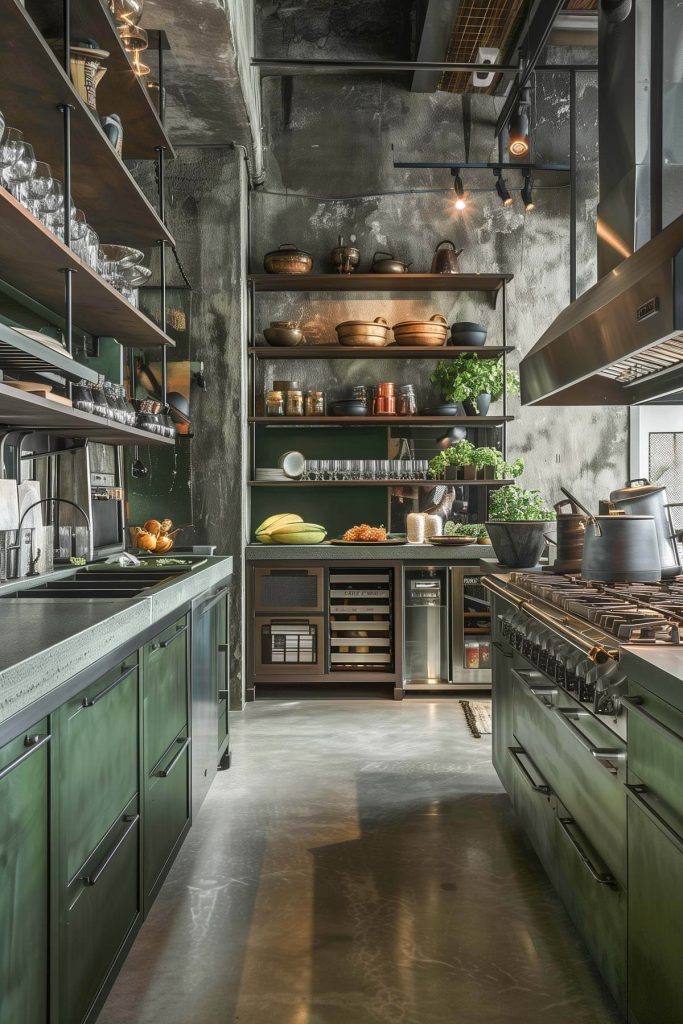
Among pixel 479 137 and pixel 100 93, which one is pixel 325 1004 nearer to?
pixel 100 93

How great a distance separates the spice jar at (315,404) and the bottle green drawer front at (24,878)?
4753 millimetres

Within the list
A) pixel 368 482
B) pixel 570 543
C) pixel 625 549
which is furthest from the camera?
pixel 368 482

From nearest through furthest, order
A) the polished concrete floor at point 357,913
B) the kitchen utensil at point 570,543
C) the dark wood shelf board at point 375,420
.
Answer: the polished concrete floor at point 357,913 < the kitchen utensil at point 570,543 < the dark wood shelf board at point 375,420

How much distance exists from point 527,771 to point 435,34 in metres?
4.92

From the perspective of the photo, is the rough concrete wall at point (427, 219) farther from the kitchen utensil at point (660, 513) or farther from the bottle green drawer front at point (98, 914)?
the bottle green drawer front at point (98, 914)

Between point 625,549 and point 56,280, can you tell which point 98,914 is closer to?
point 625,549

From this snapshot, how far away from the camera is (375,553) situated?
18.7ft

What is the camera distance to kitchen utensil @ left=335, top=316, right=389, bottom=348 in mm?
6031

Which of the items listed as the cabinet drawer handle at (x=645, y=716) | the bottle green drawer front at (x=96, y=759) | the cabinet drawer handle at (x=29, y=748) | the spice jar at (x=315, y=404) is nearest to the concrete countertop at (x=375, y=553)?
the spice jar at (x=315, y=404)

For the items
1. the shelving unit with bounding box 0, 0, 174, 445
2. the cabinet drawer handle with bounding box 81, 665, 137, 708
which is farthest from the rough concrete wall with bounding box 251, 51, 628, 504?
the cabinet drawer handle with bounding box 81, 665, 137, 708

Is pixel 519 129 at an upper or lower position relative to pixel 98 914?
upper

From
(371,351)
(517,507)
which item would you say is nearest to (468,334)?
(371,351)

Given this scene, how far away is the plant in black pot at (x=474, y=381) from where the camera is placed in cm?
615

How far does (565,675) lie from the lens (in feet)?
7.63
